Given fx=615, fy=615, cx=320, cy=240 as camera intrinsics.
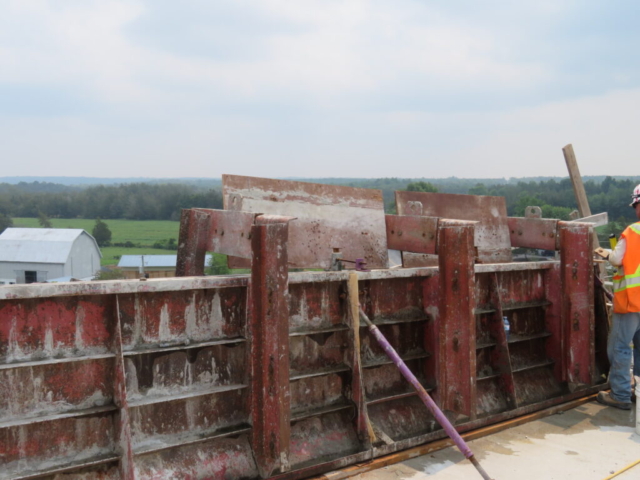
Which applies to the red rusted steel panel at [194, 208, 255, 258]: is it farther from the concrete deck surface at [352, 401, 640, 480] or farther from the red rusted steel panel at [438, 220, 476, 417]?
the concrete deck surface at [352, 401, 640, 480]

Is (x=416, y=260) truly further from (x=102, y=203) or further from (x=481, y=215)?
(x=102, y=203)

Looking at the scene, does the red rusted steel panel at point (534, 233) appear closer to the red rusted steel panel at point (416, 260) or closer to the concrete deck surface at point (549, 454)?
the red rusted steel panel at point (416, 260)

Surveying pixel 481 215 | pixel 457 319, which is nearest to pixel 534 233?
pixel 481 215

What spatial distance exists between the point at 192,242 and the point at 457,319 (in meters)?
2.38

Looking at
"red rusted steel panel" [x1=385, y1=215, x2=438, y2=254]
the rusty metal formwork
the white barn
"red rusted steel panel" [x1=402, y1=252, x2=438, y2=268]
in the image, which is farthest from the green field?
the rusty metal formwork

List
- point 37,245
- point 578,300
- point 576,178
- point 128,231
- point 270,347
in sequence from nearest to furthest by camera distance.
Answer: point 270,347
point 578,300
point 576,178
point 37,245
point 128,231

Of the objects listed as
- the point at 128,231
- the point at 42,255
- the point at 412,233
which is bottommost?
the point at 42,255

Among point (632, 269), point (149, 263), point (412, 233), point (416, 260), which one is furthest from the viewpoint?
point (149, 263)

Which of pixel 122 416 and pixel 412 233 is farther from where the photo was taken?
pixel 412 233

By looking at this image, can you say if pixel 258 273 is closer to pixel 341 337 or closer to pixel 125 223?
pixel 341 337

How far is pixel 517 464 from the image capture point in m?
4.77

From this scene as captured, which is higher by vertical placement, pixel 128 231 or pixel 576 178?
pixel 576 178

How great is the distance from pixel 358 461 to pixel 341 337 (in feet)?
3.04

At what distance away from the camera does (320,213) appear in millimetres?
5750
